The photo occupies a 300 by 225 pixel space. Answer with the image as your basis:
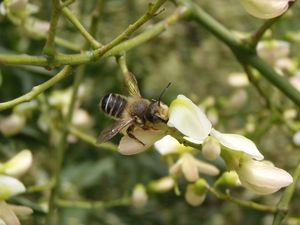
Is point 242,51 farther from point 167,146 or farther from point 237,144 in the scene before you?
point 237,144

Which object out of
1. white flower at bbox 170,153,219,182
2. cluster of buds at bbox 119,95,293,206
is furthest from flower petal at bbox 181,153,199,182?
cluster of buds at bbox 119,95,293,206

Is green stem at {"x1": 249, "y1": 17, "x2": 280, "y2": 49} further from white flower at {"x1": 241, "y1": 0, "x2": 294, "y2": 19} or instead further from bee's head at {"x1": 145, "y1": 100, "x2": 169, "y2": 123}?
bee's head at {"x1": 145, "y1": 100, "x2": 169, "y2": 123}

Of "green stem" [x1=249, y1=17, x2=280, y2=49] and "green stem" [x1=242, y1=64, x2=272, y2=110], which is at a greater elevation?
"green stem" [x1=249, y1=17, x2=280, y2=49]

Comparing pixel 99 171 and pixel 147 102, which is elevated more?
pixel 147 102

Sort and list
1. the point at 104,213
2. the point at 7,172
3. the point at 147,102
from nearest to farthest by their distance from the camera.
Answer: the point at 147,102 → the point at 7,172 → the point at 104,213

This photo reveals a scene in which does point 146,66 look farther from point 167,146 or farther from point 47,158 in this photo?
point 167,146

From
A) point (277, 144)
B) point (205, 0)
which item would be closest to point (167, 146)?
point (277, 144)

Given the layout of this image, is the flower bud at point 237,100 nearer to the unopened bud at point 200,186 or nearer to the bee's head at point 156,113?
the unopened bud at point 200,186
